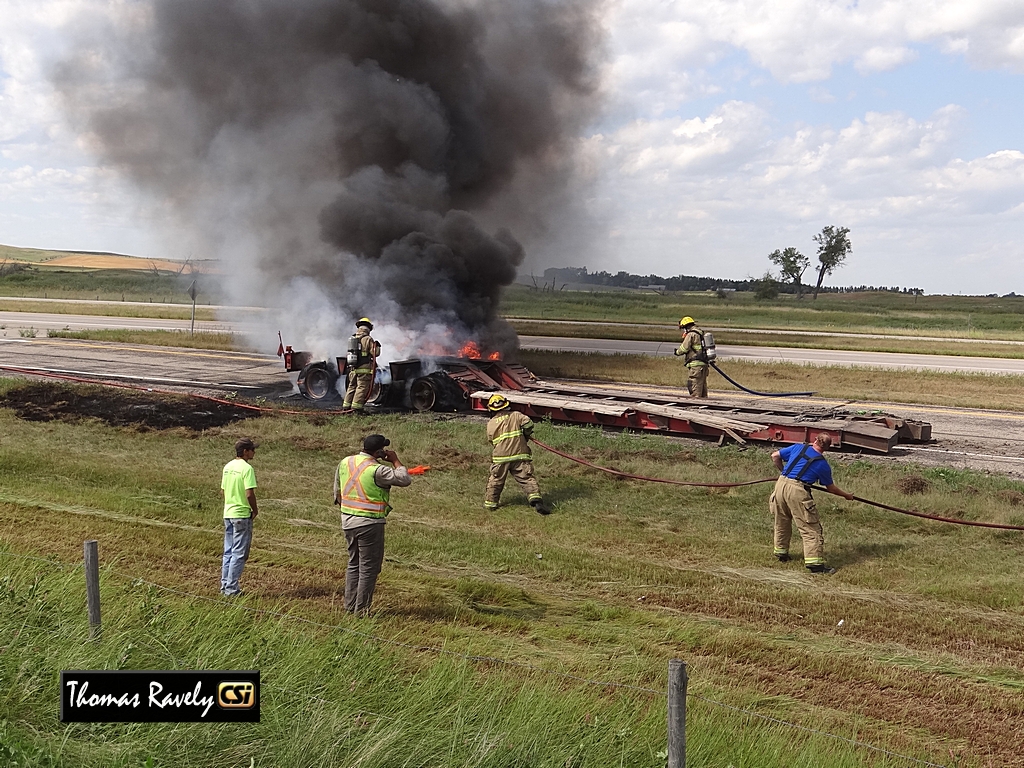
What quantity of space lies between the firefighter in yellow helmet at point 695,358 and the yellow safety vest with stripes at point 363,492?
11.7 meters

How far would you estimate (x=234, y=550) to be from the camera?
7629 millimetres

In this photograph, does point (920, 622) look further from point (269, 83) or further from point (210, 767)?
point (269, 83)

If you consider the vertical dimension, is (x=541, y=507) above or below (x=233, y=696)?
below

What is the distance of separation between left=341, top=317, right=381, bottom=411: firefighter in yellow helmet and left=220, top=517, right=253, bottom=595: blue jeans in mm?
9622

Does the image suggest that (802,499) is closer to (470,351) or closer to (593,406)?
(593,406)

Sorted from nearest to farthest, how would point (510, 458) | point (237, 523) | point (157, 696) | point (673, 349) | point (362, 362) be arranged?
point (157, 696) < point (237, 523) < point (510, 458) < point (362, 362) < point (673, 349)

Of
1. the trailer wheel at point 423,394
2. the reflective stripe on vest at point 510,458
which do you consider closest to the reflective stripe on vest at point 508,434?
the reflective stripe on vest at point 510,458

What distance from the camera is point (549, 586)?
8.59 metres

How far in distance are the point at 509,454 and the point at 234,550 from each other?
4.36m

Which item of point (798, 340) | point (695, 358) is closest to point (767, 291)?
point (798, 340)

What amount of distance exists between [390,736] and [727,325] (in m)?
50.5

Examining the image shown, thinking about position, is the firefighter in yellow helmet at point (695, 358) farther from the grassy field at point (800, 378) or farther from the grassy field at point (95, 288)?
the grassy field at point (95, 288)

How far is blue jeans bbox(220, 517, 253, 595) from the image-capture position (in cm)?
761

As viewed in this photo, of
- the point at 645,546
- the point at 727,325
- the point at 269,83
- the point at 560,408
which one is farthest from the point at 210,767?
the point at 727,325
